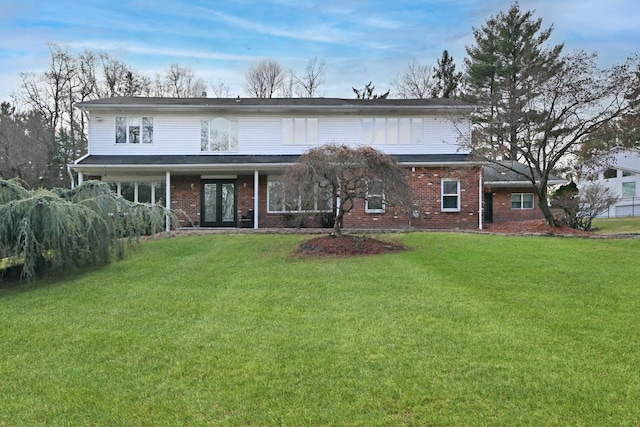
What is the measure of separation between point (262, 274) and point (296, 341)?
4223 millimetres

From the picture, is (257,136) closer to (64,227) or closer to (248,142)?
(248,142)

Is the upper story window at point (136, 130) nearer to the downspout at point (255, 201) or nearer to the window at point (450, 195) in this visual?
the downspout at point (255, 201)

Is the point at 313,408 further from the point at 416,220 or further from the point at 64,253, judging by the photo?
the point at 416,220

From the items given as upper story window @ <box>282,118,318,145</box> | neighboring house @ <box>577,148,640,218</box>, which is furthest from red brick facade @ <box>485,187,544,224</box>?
neighboring house @ <box>577,148,640,218</box>

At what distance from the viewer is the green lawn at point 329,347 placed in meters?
3.56

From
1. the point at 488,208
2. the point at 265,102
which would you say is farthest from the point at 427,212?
the point at 265,102

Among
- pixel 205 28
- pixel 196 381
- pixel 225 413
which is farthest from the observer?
pixel 205 28

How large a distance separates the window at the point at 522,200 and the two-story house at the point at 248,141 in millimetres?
6251

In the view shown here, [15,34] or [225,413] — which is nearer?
[225,413]

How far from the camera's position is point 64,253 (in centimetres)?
979

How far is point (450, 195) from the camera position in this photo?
18.8 m

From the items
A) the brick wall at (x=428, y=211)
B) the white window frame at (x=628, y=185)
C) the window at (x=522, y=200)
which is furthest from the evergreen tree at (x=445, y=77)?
the brick wall at (x=428, y=211)

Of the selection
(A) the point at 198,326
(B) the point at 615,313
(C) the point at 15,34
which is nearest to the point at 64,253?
(A) the point at 198,326

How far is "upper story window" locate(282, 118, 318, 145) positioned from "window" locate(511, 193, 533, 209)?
1157 cm
